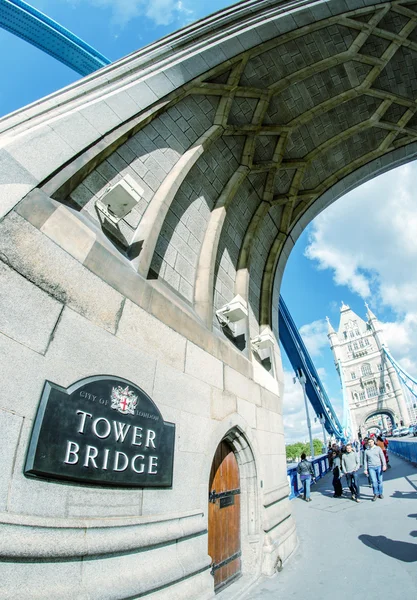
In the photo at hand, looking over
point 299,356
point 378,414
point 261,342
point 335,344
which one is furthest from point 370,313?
point 261,342

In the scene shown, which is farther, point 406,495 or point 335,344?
point 335,344

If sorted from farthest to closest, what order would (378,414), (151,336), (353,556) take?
(378,414) < (353,556) < (151,336)

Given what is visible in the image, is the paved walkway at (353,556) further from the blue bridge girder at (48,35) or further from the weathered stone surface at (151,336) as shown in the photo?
the blue bridge girder at (48,35)

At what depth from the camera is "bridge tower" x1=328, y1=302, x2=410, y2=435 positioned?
93.4 metres

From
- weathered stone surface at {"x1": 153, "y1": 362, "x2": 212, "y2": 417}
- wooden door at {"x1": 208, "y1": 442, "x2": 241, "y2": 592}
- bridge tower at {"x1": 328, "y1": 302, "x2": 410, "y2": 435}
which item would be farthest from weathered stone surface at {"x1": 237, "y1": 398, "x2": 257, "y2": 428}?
bridge tower at {"x1": 328, "y1": 302, "x2": 410, "y2": 435}

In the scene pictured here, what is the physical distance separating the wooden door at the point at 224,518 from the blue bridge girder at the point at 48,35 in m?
12.7

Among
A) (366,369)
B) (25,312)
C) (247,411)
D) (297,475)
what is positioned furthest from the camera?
(366,369)

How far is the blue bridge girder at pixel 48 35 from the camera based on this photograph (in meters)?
10.0

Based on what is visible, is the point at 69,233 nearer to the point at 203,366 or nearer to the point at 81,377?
the point at 81,377

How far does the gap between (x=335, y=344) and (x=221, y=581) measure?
12608cm

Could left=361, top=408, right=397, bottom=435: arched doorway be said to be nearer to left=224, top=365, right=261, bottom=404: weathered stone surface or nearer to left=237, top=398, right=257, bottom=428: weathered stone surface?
left=224, top=365, right=261, bottom=404: weathered stone surface

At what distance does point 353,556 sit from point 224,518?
2486 millimetres

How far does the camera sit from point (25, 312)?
8.93 ft

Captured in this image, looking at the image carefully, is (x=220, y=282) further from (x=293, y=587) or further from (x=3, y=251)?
(x=293, y=587)
